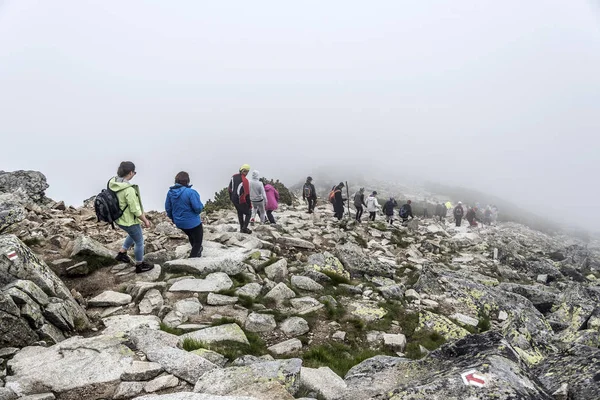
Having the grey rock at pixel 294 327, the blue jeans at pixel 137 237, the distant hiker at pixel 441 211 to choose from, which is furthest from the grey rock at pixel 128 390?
the distant hiker at pixel 441 211

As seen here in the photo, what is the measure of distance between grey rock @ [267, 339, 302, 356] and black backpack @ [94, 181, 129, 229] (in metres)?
4.88

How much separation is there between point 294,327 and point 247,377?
3.16 metres

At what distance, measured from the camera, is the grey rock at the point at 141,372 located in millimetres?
4535

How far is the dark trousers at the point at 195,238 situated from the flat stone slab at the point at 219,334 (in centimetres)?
409

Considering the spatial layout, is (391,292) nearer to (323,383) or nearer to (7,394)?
(323,383)

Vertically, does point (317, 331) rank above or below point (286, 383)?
below

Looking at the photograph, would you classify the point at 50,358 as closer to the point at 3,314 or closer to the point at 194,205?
the point at 3,314

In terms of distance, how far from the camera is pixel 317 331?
24.4 feet

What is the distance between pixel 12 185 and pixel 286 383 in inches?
702

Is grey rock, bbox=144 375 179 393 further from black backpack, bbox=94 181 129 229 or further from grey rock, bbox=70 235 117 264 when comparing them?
grey rock, bbox=70 235 117 264

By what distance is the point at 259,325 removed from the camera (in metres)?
7.25

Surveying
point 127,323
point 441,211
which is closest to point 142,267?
point 127,323

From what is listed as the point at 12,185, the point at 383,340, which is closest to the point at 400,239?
the point at 383,340

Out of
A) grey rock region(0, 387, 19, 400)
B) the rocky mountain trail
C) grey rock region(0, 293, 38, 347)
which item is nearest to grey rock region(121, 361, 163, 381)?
the rocky mountain trail
